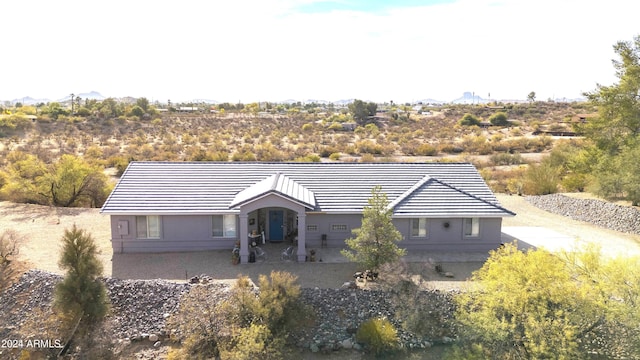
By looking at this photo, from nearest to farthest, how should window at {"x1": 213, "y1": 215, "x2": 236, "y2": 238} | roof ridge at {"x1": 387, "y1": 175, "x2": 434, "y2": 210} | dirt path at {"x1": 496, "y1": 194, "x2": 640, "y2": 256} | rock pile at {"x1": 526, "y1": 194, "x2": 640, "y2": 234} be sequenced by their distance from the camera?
window at {"x1": 213, "y1": 215, "x2": 236, "y2": 238} → roof ridge at {"x1": 387, "y1": 175, "x2": 434, "y2": 210} → dirt path at {"x1": 496, "y1": 194, "x2": 640, "y2": 256} → rock pile at {"x1": 526, "y1": 194, "x2": 640, "y2": 234}

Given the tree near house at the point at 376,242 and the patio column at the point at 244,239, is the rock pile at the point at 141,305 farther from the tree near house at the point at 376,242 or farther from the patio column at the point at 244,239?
the tree near house at the point at 376,242

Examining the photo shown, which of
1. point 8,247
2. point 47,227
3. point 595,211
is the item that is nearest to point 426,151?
point 595,211

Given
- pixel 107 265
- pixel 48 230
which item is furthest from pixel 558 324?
pixel 48 230

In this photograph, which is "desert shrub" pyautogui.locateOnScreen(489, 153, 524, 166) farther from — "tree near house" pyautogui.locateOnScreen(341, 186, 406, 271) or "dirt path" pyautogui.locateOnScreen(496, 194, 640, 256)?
"tree near house" pyautogui.locateOnScreen(341, 186, 406, 271)

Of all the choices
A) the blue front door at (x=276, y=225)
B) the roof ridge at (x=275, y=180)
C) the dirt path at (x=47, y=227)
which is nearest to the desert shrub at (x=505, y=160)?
the roof ridge at (x=275, y=180)

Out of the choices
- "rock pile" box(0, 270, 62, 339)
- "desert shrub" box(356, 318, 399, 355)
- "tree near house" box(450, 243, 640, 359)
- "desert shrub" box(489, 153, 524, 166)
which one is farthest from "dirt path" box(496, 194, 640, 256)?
"rock pile" box(0, 270, 62, 339)
